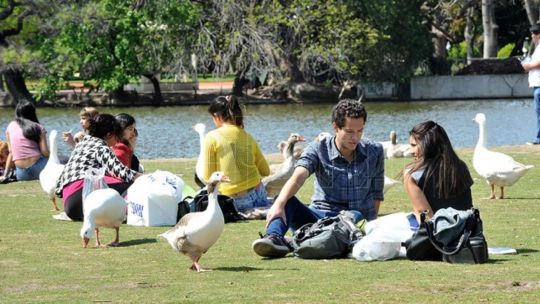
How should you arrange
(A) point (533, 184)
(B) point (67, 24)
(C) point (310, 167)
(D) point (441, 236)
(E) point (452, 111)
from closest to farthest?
(D) point (441, 236) → (C) point (310, 167) → (A) point (533, 184) → (E) point (452, 111) → (B) point (67, 24)

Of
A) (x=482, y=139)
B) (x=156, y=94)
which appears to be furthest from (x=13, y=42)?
(x=482, y=139)

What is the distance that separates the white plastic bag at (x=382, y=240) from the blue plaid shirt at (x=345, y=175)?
677 mm

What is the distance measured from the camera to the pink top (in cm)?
1664

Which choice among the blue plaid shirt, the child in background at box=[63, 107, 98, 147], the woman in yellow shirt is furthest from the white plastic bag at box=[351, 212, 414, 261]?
the child in background at box=[63, 107, 98, 147]

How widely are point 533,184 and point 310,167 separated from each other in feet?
19.4

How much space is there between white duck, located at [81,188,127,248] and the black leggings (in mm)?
1611

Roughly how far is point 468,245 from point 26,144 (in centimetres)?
973

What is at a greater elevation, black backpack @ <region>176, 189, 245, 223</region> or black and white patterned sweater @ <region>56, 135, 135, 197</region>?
black and white patterned sweater @ <region>56, 135, 135, 197</region>

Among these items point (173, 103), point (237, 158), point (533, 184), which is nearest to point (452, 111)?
point (173, 103)

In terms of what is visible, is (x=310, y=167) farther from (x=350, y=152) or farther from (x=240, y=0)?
(x=240, y=0)

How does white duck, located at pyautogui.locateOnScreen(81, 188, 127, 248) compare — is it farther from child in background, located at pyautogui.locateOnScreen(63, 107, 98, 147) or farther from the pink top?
the pink top

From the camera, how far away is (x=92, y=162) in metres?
11.5

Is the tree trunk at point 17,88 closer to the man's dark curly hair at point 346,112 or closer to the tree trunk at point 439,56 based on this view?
the tree trunk at point 439,56

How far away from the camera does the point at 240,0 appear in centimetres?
5050
